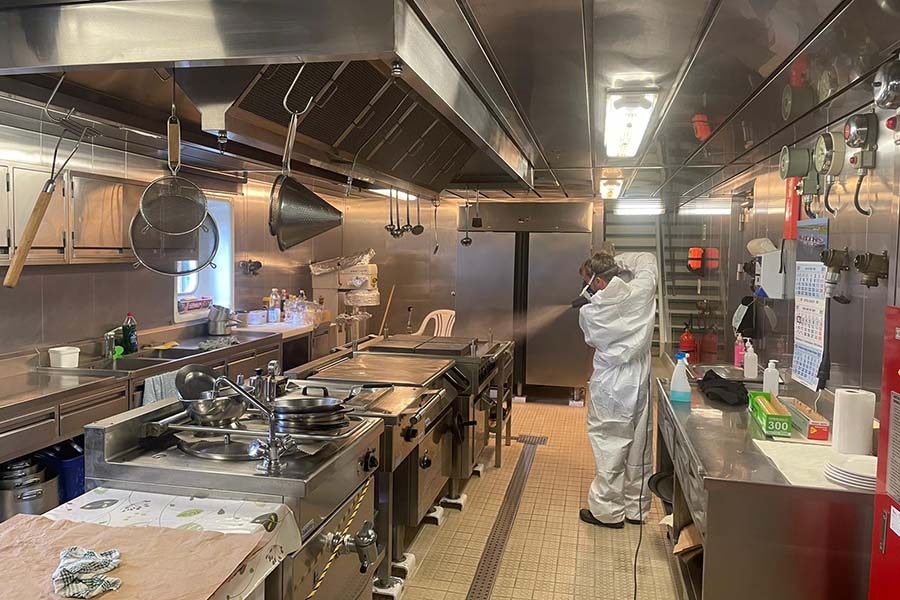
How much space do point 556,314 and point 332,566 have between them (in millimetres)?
5191

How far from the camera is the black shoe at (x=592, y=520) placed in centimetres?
364

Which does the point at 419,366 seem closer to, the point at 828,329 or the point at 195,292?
the point at 828,329

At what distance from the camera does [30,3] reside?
5.89 ft

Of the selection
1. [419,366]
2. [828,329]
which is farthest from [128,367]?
[828,329]

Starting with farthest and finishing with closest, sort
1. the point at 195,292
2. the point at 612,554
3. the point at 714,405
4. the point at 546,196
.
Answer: the point at 546,196 < the point at 195,292 < the point at 612,554 < the point at 714,405

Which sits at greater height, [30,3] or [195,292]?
[30,3]

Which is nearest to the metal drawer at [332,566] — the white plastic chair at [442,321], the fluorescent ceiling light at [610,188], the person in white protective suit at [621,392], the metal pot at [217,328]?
the person in white protective suit at [621,392]

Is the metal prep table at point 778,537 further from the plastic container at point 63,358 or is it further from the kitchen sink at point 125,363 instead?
the plastic container at point 63,358

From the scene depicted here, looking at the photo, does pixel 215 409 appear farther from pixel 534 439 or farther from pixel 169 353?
pixel 534 439

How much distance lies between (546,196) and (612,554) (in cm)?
454

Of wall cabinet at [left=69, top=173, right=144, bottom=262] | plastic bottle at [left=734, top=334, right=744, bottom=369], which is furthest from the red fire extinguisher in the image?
wall cabinet at [left=69, top=173, right=144, bottom=262]

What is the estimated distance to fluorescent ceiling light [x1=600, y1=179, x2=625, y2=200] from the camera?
530 cm

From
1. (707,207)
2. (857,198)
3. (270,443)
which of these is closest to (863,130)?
(857,198)

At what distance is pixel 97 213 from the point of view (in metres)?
4.01
